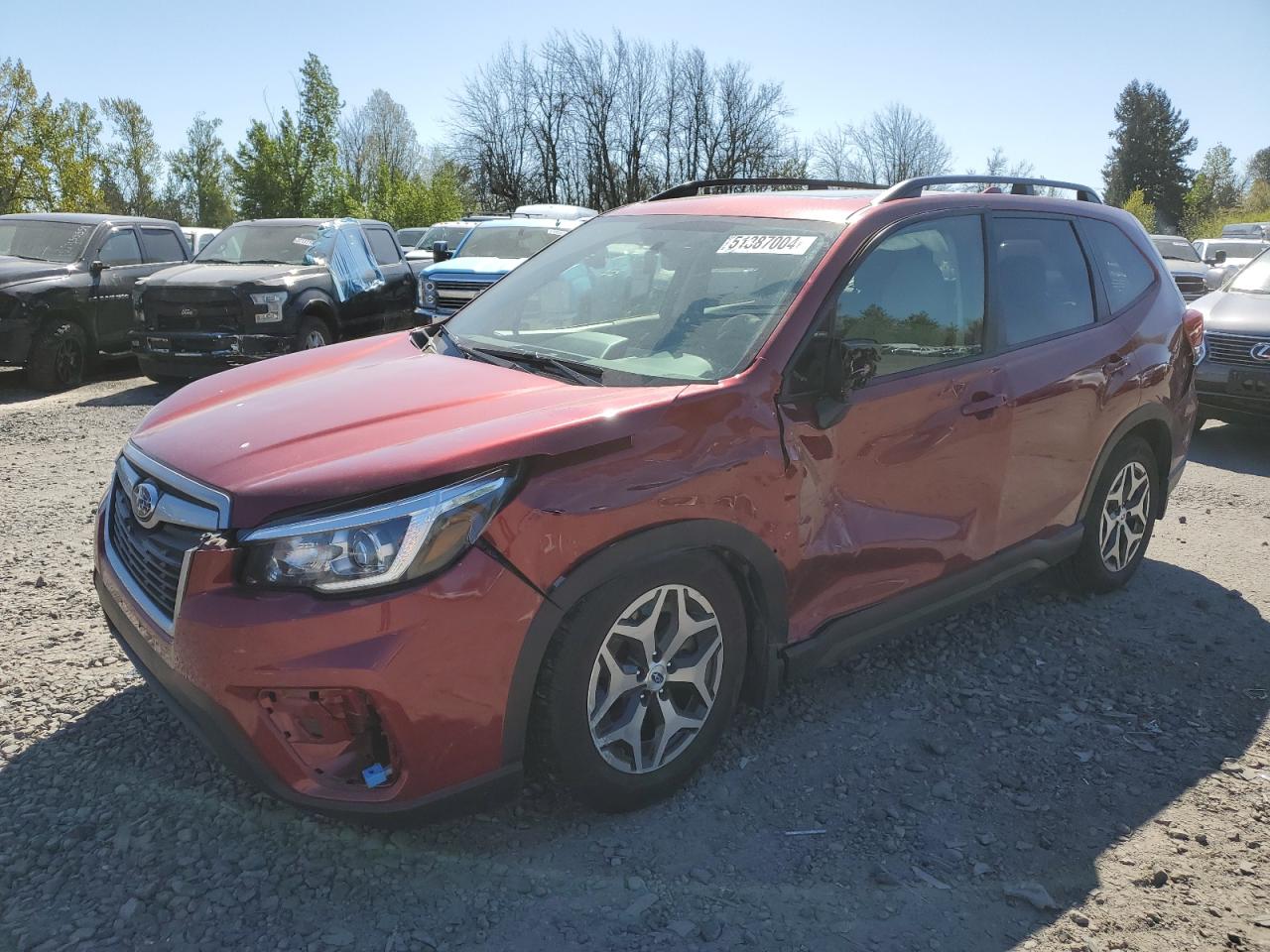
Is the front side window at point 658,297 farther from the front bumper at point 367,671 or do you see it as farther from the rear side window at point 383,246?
the rear side window at point 383,246

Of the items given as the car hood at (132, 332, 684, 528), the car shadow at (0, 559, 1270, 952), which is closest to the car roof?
the car hood at (132, 332, 684, 528)

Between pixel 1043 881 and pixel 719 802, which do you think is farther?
pixel 719 802

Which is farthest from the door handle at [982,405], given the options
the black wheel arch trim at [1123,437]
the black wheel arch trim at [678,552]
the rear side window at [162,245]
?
the rear side window at [162,245]

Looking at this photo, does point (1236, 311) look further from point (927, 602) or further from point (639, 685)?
point (639, 685)

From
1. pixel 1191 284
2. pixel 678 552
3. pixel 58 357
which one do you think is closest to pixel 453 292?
pixel 58 357

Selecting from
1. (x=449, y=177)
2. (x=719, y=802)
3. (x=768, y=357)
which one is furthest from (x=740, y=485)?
(x=449, y=177)

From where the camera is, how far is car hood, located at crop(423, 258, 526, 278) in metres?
12.4

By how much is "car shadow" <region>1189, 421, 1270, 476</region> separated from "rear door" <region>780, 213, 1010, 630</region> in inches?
197

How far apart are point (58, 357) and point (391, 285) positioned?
371 cm

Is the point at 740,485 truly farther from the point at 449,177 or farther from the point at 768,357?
the point at 449,177

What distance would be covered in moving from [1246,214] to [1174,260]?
151ft

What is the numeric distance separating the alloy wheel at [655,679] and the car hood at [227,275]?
8.21 m

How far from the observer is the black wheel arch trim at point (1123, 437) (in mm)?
4270

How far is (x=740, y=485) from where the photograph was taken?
9.25ft
